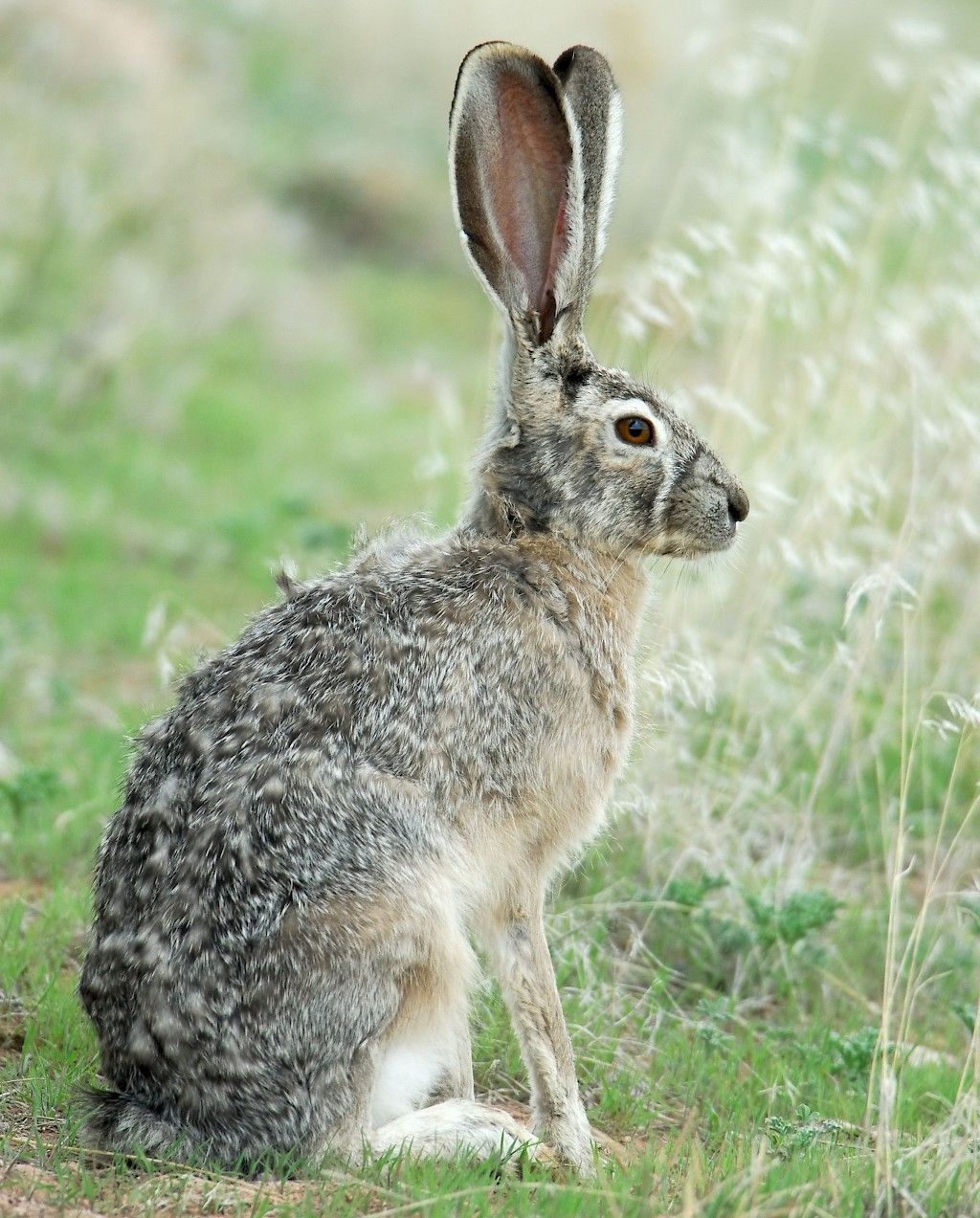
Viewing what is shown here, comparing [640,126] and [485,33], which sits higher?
[485,33]

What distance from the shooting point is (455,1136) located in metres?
4.09

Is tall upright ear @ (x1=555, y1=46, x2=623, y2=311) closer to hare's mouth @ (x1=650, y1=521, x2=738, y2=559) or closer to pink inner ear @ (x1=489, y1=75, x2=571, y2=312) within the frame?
pink inner ear @ (x1=489, y1=75, x2=571, y2=312)

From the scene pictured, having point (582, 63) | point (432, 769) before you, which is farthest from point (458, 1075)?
point (582, 63)

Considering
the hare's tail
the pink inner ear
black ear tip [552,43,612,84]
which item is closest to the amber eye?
the pink inner ear

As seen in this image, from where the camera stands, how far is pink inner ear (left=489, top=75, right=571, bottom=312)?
457 centimetres

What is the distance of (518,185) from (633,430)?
0.75 meters

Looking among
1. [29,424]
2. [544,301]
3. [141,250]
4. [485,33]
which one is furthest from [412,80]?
[544,301]

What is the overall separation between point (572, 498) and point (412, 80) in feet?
65.0

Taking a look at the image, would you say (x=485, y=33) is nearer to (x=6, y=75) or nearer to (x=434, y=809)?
(x=6, y=75)

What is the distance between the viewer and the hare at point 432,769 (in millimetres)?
3930

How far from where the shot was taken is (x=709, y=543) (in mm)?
4805

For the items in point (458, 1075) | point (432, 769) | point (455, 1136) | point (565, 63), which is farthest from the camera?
point (565, 63)

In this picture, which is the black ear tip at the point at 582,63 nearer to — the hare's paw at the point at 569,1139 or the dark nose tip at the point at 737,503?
the dark nose tip at the point at 737,503

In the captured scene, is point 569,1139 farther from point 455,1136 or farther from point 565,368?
point 565,368
